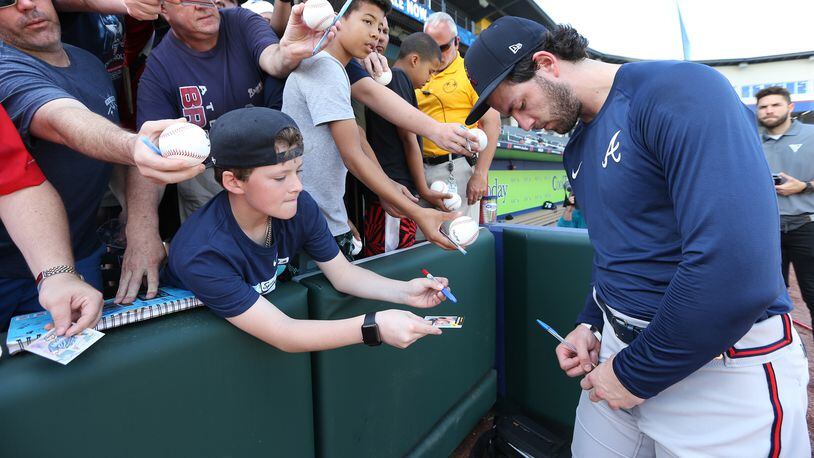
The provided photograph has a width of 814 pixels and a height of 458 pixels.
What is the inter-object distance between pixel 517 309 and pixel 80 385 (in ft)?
7.24

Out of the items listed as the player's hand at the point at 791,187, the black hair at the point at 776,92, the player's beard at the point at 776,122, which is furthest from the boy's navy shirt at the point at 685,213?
the black hair at the point at 776,92

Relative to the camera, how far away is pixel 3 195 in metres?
0.96

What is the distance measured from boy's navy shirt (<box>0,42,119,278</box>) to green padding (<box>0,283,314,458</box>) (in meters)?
0.55

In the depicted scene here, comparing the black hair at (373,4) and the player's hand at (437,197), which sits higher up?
the black hair at (373,4)

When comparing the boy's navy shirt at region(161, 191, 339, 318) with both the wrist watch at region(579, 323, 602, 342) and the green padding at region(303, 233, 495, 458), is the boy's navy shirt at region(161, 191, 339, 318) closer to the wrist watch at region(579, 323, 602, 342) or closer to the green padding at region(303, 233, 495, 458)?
the green padding at region(303, 233, 495, 458)

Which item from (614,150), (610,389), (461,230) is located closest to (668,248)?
(614,150)

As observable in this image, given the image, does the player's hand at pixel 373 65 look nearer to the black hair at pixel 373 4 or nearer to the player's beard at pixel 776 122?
the black hair at pixel 373 4

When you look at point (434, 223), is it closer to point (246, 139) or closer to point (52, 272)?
point (246, 139)

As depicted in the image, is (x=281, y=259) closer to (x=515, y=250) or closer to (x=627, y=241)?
(x=627, y=241)

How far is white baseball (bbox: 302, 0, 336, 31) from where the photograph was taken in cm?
128

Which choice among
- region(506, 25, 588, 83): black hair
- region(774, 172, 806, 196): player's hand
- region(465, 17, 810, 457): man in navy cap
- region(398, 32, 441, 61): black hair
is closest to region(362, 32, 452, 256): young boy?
region(398, 32, 441, 61): black hair

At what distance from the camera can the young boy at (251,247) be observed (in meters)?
1.12

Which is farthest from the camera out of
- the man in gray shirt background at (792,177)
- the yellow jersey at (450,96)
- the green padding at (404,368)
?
the man in gray shirt background at (792,177)

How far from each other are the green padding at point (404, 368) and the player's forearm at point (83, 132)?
2.46 ft
